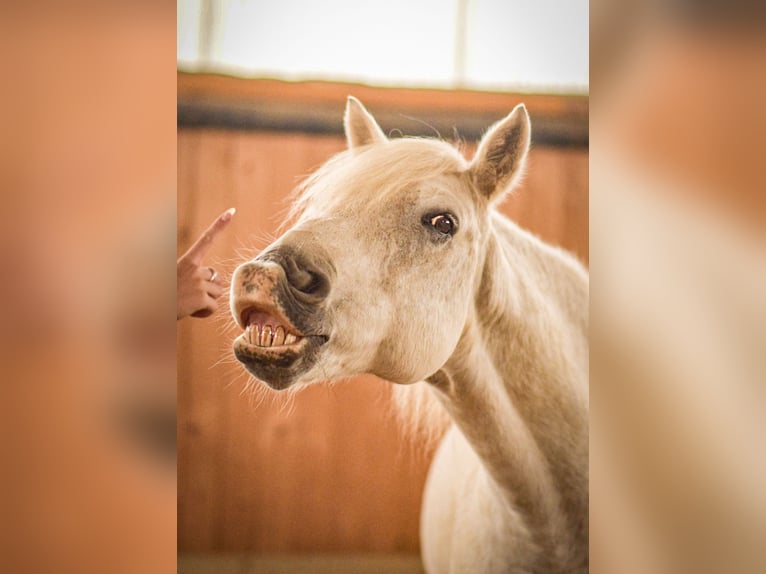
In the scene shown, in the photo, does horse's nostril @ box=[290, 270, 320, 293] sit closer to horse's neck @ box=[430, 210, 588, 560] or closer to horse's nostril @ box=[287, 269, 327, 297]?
horse's nostril @ box=[287, 269, 327, 297]

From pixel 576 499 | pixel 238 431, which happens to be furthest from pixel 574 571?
pixel 238 431

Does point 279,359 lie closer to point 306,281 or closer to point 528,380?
point 306,281

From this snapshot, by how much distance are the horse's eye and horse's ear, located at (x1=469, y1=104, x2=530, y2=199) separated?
0.39 ft

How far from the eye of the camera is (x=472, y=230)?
70.7 inches

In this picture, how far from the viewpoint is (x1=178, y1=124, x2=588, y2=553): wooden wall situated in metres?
1.78

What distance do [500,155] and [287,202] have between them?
0.55m

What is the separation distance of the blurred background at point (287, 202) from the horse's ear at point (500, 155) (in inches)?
1.3

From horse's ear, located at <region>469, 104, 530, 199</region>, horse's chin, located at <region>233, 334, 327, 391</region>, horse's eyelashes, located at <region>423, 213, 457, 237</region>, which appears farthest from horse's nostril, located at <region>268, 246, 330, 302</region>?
horse's ear, located at <region>469, 104, 530, 199</region>

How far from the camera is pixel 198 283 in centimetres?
178
